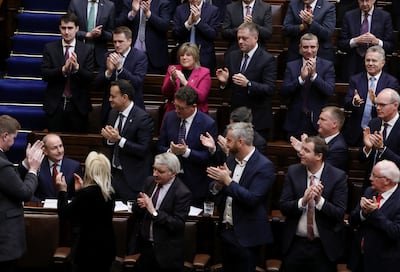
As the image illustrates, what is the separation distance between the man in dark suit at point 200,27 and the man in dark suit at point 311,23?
0.54 metres

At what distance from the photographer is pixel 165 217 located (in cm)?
634

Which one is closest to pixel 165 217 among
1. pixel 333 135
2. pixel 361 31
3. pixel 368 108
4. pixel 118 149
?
pixel 118 149

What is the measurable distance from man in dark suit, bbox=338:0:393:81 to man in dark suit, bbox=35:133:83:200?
90.9 inches

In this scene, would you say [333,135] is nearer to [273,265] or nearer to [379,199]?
[379,199]

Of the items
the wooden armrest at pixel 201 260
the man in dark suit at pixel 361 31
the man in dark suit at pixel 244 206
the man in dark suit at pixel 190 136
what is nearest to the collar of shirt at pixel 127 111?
the man in dark suit at pixel 190 136

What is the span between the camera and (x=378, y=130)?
7070 mm

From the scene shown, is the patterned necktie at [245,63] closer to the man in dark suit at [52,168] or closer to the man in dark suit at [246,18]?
the man in dark suit at [246,18]

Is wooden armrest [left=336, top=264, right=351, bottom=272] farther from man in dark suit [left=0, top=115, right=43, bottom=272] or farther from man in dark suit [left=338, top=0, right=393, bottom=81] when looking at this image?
man in dark suit [left=338, top=0, right=393, bottom=81]

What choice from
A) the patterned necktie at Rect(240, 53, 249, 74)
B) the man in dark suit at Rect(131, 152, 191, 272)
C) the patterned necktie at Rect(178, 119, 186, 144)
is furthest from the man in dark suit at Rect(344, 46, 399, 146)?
the man in dark suit at Rect(131, 152, 191, 272)

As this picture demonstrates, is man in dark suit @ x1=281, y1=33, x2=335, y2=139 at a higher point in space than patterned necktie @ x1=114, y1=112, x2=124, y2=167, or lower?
higher

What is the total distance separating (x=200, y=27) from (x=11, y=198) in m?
2.54

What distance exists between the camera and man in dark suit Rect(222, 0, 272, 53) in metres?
8.13

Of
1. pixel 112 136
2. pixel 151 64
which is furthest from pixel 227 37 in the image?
pixel 112 136

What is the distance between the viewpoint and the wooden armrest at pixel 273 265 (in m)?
6.52
